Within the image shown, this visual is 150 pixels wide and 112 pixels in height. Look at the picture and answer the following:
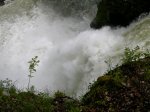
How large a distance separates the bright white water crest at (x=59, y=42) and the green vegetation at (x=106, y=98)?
2743 millimetres

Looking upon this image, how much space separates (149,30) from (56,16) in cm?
592

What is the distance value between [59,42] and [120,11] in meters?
2.42

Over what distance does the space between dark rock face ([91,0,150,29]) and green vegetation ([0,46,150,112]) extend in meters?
5.69

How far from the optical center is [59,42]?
518 inches

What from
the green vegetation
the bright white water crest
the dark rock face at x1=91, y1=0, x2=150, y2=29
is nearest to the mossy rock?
the green vegetation

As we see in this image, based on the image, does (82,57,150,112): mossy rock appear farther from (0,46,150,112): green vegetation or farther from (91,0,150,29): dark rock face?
(91,0,150,29): dark rock face

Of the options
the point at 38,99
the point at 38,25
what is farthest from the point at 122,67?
the point at 38,25

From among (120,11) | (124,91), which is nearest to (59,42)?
(120,11)

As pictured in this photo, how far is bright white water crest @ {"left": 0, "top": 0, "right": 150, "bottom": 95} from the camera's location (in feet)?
32.6

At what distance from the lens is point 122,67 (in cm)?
604

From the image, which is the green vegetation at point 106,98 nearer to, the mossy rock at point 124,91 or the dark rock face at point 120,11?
the mossy rock at point 124,91

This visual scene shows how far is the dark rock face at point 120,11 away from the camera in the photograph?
11.4 meters

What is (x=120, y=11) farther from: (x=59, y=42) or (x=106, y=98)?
(x=106, y=98)

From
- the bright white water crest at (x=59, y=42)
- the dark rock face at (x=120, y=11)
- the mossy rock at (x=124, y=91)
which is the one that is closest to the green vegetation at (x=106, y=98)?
the mossy rock at (x=124, y=91)
